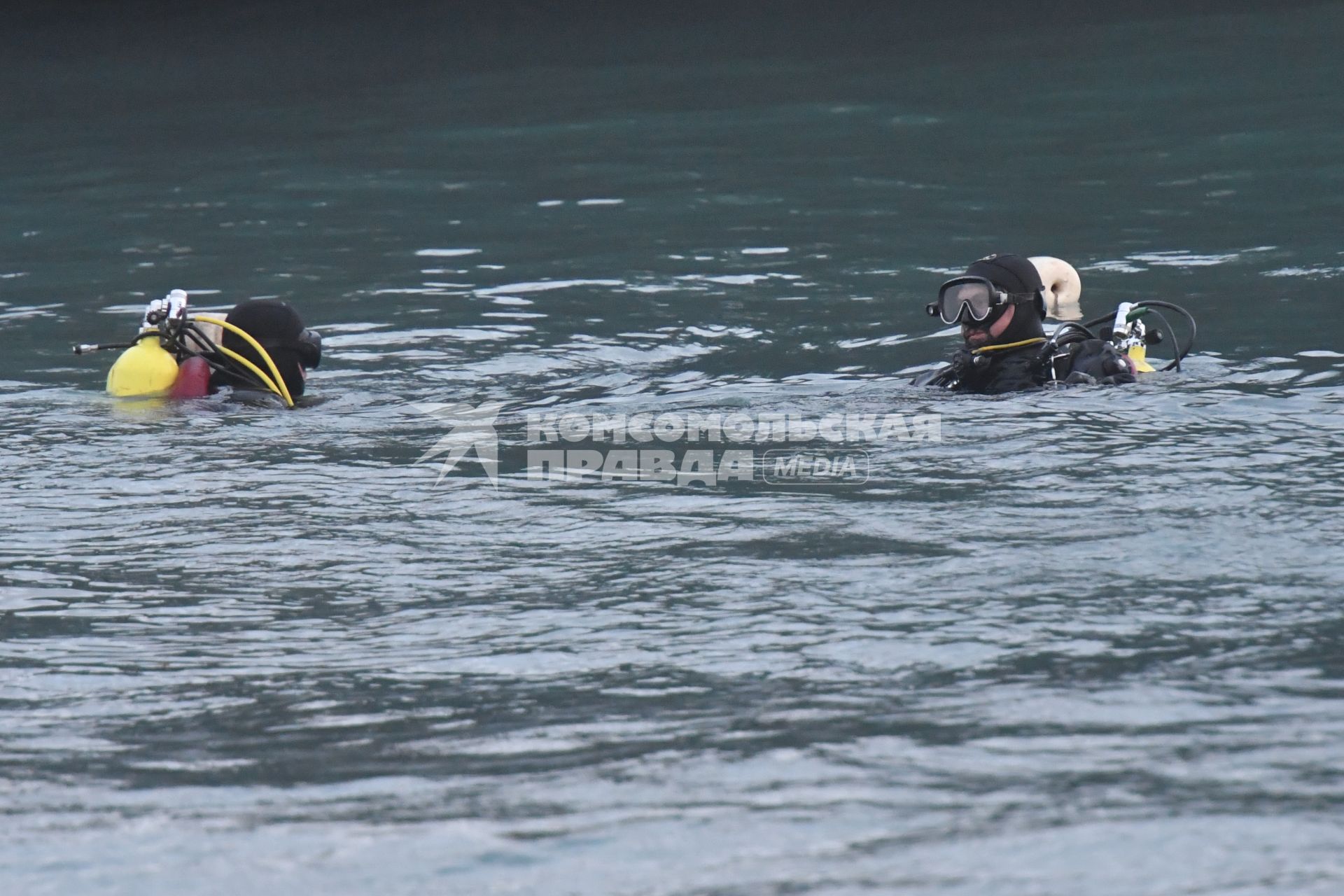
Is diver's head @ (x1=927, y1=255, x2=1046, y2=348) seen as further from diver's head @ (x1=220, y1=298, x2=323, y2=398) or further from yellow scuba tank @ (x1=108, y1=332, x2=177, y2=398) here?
yellow scuba tank @ (x1=108, y1=332, x2=177, y2=398)

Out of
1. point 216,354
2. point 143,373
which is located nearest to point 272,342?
point 216,354

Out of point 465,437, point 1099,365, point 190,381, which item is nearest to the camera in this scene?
point 465,437

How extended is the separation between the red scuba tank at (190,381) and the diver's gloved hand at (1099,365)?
13.6ft

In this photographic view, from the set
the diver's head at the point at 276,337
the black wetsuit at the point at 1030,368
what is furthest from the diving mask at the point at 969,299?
the diver's head at the point at 276,337

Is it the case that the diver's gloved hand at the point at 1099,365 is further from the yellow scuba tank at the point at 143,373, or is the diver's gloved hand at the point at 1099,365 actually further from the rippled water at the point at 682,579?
the yellow scuba tank at the point at 143,373

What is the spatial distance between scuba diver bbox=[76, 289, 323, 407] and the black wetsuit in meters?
3.09

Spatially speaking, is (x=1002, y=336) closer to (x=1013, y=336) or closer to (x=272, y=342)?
(x=1013, y=336)

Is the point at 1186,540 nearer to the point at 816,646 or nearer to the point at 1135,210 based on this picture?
the point at 816,646

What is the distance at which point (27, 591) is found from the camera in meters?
5.72

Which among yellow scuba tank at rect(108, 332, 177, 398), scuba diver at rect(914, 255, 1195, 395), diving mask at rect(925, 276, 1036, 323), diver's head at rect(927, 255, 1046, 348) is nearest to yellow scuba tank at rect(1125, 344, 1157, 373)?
scuba diver at rect(914, 255, 1195, 395)

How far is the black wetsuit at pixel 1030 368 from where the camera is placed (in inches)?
311

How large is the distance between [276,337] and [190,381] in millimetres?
463

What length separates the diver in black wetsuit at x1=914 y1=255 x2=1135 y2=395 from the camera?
815 cm

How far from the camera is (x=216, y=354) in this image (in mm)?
8492
